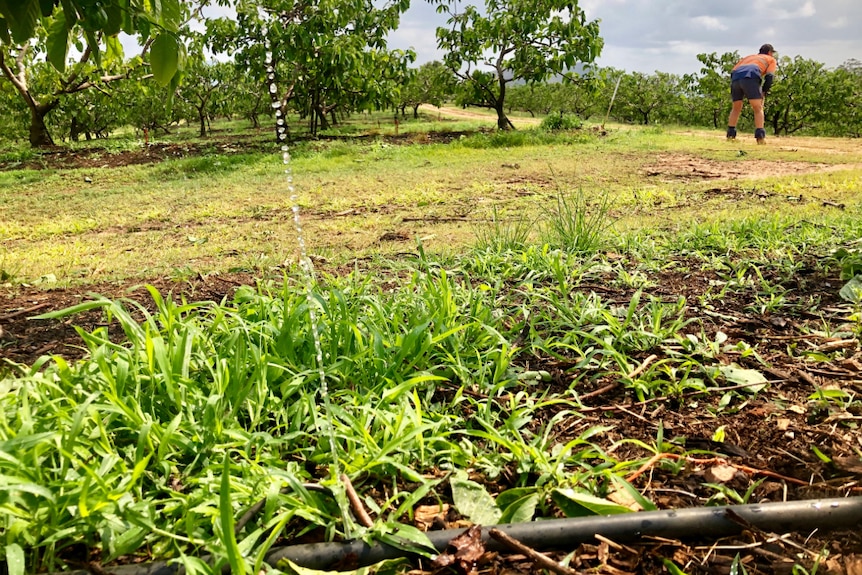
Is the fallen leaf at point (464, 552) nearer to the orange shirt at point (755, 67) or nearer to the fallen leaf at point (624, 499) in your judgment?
the fallen leaf at point (624, 499)

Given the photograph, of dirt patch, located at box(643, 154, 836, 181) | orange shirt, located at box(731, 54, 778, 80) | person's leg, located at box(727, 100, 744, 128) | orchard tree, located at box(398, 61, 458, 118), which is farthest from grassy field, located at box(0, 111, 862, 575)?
orchard tree, located at box(398, 61, 458, 118)

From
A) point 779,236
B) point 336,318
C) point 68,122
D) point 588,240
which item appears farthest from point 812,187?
point 68,122

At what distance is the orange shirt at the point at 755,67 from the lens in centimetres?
981

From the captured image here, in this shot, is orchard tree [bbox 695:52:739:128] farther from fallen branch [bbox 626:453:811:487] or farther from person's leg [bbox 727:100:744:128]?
fallen branch [bbox 626:453:811:487]

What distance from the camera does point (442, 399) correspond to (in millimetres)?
1673

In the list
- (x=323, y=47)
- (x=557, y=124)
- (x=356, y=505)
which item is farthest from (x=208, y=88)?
(x=356, y=505)

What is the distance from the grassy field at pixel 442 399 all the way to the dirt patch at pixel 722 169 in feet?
9.93

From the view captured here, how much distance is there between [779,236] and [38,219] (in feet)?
20.2

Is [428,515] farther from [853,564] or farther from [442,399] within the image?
[853,564]

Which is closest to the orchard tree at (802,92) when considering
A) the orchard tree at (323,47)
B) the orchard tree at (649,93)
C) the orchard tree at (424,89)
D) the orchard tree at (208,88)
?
the orchard tree at (649,93)

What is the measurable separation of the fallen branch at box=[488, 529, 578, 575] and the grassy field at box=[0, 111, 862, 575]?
30 mm

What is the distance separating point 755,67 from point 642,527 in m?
11.1

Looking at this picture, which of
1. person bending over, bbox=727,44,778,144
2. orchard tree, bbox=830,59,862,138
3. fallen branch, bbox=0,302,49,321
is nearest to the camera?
fallen branch, bbox=0,302,49,321

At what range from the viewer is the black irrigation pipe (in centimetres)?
109
